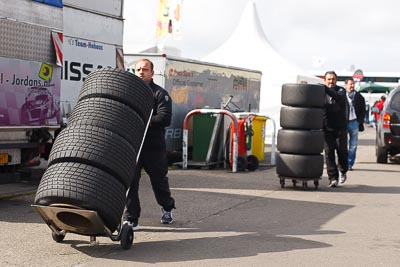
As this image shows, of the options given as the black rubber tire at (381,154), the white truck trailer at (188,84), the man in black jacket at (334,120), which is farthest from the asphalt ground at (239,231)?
the black rubber tire at (381,154)

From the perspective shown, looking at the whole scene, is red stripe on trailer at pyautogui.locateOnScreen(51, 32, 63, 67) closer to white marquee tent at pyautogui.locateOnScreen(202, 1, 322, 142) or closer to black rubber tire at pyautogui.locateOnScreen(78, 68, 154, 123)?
black rubber tire at pyautogui.locateOnScreen(78, 68, 154, 123)

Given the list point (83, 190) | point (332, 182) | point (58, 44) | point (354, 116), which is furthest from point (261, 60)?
point (83, 190)

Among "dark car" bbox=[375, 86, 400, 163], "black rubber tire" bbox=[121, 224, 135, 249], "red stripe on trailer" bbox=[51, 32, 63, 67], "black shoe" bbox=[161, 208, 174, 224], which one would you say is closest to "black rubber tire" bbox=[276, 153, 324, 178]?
"black shoe" bbox=[161, 208, 174, 224]

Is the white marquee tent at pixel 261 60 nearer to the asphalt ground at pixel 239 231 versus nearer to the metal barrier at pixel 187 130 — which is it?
the metal barrier at pixel 187 130

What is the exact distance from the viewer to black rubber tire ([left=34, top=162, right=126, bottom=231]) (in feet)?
20.5

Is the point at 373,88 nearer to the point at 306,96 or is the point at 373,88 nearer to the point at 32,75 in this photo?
the point at 306,96

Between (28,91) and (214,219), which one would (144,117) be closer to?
(214,219)

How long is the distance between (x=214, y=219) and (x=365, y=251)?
86.6 inches

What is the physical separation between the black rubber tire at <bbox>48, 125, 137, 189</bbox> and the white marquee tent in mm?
19407

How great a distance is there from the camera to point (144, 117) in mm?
7164

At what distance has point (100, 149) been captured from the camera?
21.3ft

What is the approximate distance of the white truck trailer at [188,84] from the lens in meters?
15.1

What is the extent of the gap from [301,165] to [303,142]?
0.37m

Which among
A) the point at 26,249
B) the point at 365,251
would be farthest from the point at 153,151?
the point at 365,251
